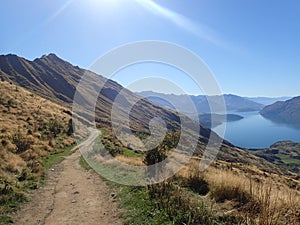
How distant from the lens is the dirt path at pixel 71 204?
8.38 metres

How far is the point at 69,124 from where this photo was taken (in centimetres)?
3784

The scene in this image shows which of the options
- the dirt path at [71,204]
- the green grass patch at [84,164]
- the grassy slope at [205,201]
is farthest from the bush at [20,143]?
the grassy slope at [205,201]

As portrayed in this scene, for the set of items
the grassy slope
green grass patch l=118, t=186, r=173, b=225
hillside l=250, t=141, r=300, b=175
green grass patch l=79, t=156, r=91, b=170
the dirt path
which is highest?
the grassy slope

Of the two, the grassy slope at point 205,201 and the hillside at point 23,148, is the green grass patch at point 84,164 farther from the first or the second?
the grassy slope at point 205,201

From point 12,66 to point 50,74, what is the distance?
87.4ft

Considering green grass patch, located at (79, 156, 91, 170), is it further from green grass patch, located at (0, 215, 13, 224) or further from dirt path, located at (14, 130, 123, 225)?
green grass patch, located at (0, 215, 13, 224)

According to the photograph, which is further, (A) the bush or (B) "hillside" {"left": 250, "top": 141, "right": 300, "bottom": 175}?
(B) "hillside" {"left": 250, "top": 141, "right": 300, "bottom": 175}

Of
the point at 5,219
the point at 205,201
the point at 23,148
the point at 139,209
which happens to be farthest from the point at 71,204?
the point at 23,148

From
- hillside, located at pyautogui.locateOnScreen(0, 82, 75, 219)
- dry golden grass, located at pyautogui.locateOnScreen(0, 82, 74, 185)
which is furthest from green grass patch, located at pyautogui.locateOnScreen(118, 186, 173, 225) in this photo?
dry golden grass, located at pyautogui.locateOnScreen(0, 82, 74, 185)

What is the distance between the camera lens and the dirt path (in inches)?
330

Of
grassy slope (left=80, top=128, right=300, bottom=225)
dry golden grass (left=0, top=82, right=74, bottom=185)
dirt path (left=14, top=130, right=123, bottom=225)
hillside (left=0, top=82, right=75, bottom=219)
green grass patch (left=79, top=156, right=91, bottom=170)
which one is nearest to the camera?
grassy slope (left=80, top=128, right=300, bottom=225)

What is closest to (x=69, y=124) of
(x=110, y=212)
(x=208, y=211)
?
(x=110, y=212)

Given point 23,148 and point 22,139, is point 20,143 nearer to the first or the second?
point 23,148

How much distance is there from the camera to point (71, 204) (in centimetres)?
1004
